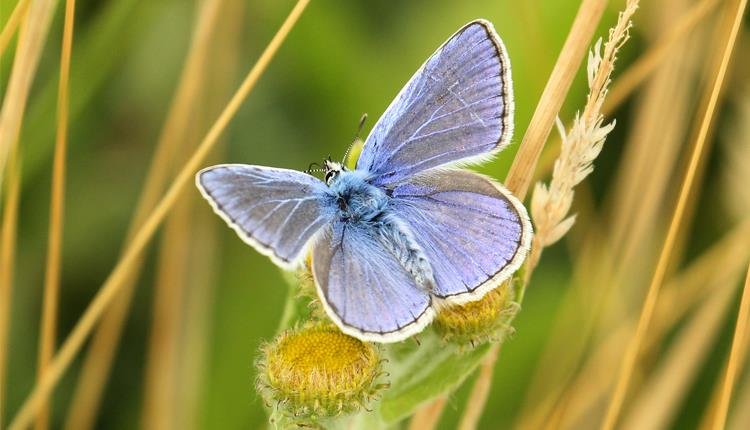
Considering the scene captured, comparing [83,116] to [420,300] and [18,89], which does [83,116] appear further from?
[420,300]

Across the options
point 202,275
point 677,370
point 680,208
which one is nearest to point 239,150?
point 202,275

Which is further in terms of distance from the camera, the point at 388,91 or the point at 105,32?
the point at 388,91

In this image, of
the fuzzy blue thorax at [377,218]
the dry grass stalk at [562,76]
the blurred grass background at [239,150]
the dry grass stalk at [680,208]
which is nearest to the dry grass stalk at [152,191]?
the blurred grass background at [239,150]

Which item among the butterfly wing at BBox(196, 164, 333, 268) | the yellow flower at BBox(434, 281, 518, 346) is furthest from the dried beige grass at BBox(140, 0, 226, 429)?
the yellow flower at BBox(434, 281, 518, 346)

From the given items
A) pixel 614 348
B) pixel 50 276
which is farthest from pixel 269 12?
pixel 614 348

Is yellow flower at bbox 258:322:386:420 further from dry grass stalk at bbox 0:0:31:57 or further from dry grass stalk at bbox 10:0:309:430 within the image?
dry grass stalk at bbox 0:0:31:57

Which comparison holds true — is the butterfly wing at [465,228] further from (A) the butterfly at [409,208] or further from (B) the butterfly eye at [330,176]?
(B) the butterfly eye at [330,176]

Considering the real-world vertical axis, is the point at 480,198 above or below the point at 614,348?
above

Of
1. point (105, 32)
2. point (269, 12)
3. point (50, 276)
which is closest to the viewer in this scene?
point (50, 276)
